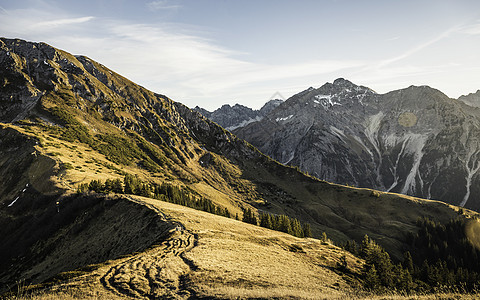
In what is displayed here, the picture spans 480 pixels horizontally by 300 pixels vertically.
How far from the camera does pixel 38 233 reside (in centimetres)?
6744

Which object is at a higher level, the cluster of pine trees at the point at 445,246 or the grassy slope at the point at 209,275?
the grassy slope at the point at 209,275

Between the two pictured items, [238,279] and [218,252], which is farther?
[218,252]

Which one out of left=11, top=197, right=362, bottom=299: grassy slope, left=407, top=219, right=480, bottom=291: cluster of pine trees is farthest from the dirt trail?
left=407, top=219, right=480, bottom=291: cluster of pine trees

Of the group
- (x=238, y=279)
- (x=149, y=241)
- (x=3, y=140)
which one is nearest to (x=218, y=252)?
(x=238, y=279)

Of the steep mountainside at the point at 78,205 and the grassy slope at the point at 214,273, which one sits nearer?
the grassy slope at the point at 214,273

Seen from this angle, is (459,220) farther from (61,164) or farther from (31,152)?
(31,152)

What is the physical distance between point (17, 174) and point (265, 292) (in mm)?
108296

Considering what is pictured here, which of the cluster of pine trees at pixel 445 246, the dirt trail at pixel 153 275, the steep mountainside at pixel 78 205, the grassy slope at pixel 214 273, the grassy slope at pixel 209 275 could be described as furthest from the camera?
the cluster of pine trees at pixel 445 246

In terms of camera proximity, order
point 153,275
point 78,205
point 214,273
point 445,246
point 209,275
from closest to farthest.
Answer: point 153,275 → point 209,275 → point 214,273 → point 78,205 → point 445,246

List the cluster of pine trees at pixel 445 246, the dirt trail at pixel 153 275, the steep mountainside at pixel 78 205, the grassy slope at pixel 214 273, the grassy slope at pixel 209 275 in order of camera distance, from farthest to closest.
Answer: the cluster of pine trees at pixel 445 246
the steep mountainside at pixel 78 205
the grassy slope at pixel 214 273
the dirt trail at pixel 153 275
the grassy slope at pixel 209 275

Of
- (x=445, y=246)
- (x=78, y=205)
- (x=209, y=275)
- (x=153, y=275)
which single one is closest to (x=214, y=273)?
(x=209, y=275)

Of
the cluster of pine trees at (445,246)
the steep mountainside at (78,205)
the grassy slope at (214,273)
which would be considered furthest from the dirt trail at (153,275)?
the cluster of pine trees at (445,246)

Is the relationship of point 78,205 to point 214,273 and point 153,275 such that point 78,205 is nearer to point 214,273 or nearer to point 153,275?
point 153,275

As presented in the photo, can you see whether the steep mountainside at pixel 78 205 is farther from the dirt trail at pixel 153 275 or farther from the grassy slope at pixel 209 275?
the grassy slope at pixel 209 275
